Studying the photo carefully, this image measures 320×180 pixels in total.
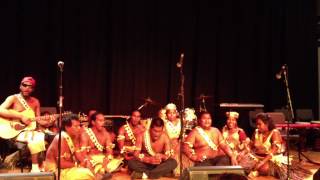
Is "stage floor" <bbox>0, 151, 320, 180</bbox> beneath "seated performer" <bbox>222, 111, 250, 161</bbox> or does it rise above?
beneath

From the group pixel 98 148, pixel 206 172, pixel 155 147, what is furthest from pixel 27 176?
pixel 155 147

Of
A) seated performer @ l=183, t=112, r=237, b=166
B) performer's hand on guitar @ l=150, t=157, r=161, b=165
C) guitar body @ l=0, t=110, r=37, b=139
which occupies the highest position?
guitar body @ l=0, t=110, r=37, b=139

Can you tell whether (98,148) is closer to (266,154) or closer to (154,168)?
(154,168)

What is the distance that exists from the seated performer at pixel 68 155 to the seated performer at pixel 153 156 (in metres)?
1.17

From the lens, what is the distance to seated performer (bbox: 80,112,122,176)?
25.8ft

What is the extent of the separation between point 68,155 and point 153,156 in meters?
1.69

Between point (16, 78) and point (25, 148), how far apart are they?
3279mm

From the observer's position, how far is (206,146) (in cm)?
840

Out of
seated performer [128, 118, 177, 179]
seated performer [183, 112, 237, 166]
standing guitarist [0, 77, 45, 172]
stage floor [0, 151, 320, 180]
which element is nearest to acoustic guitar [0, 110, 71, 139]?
standing guitarist [0, 77, 45, 172]

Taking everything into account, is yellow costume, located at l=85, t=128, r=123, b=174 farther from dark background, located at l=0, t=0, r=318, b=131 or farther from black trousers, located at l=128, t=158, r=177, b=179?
dark background, located at l=0, t=0, r=318, b=131

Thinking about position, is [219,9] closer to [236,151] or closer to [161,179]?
[236,151]

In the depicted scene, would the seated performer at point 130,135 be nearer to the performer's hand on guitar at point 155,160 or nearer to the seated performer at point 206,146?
the performer's hand on guitar at point 155,160

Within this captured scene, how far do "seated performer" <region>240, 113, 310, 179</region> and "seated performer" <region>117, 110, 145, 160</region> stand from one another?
6.57 feet

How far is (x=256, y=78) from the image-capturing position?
1258cm
